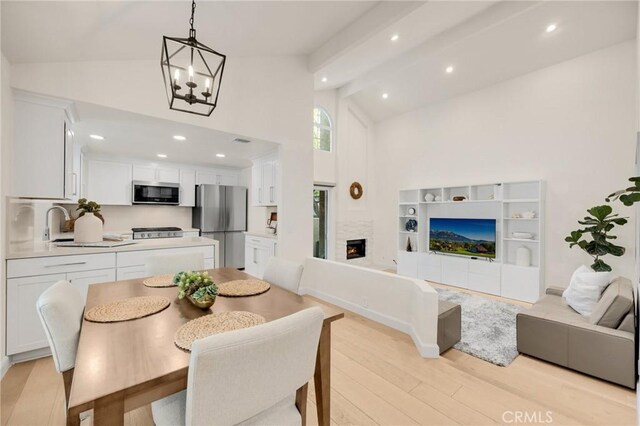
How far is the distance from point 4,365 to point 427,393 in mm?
3279

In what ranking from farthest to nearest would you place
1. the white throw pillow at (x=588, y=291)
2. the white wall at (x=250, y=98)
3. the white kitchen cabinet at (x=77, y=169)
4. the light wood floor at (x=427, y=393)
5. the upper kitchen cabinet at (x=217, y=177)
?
the upper kitchen cabinet at (x=217, y=177)
the white kitchen cabinet at (x=77, y=169)
the white throw pillow at (x=588, y=291)
the white wall at (x=250, y=98)
the light wood floor at (x=427, y=393)

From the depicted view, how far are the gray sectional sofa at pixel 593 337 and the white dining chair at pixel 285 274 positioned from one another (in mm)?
2319

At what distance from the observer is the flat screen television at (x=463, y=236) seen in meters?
4.91

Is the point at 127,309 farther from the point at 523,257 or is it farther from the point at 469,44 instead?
the point at 469,44

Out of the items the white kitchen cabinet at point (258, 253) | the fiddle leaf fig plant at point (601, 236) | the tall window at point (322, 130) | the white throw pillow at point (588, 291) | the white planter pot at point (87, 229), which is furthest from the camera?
the tall window at point (322, 130)

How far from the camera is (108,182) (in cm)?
474

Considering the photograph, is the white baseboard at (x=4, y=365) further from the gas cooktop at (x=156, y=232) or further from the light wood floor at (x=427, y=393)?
the gas cooktop at (x=156, y=232)

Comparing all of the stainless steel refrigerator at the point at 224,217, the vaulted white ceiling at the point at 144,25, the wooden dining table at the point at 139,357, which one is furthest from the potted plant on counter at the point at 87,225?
the stainless steel refrigerator at the point at 224,217

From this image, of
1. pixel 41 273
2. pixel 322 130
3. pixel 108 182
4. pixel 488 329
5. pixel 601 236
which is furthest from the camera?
pixel 322 130

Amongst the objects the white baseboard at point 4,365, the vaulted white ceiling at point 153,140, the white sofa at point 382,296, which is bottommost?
the white baseboard at point 4,365

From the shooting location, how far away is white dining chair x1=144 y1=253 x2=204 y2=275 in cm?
242

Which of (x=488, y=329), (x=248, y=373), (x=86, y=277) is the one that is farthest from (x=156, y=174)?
(x=488, y=329)

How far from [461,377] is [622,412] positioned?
0.99 meters

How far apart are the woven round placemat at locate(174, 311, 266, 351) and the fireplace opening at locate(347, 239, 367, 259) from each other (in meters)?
5.34
